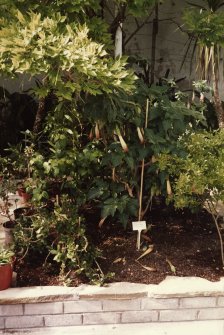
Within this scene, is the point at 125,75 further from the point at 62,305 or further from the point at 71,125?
the point at 62,305

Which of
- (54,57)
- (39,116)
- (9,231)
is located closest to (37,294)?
(9,231)

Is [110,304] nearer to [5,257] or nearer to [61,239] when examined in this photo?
[61,239]

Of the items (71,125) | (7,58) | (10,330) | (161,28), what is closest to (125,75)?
(7,58)

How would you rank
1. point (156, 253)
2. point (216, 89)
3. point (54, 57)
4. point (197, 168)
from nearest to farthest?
point (54, 57) → point (197, 168) → point (156, 253) → point (216, 89)

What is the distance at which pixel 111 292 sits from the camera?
2.67 metres

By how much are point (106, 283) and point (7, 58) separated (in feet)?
5.03

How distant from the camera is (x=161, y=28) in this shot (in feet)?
18.9

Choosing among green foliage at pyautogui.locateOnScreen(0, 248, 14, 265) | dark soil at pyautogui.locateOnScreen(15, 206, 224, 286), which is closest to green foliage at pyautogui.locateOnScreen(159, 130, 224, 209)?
dark soil at pyautogui.locateOnScreen(15, 206, 224, 286)

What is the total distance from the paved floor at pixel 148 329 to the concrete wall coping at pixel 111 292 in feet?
0.67

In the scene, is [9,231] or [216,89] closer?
[9,231]

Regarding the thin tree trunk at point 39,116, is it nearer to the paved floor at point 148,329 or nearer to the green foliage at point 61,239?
the green foliage at point 61,239

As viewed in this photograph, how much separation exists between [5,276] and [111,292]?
679 mm

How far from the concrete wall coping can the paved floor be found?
0.21m

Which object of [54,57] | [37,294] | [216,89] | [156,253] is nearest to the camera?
[54,57]
